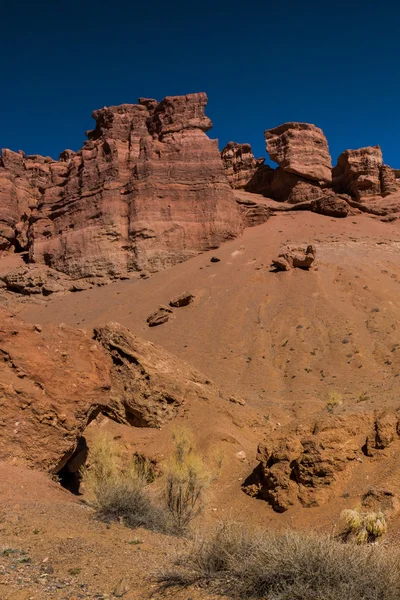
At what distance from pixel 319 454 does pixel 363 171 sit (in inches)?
1837

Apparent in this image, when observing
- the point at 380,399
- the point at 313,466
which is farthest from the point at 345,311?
the point at 313,466

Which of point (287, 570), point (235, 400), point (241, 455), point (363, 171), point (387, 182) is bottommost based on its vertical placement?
point (241, 455)

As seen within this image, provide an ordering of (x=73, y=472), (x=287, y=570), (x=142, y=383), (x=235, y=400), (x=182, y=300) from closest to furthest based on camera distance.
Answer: (x=287, y=570) → (x=73, y=472) → (x=142, y=383) → (x=235, y=400) → (x=182, y=300)

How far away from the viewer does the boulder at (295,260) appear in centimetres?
3288

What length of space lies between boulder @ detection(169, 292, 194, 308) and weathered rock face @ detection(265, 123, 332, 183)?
23404 mm

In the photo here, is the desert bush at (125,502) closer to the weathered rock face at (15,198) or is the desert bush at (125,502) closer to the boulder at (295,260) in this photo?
the boulder at (295,260)

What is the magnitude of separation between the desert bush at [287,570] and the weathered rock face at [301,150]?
47516 millimetres

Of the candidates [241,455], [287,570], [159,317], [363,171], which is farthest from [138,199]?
[287,570]

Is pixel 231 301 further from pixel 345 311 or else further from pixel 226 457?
pixel 226 457

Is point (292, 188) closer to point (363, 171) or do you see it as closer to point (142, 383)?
point (363, 171)

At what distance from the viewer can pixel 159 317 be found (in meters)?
30.5

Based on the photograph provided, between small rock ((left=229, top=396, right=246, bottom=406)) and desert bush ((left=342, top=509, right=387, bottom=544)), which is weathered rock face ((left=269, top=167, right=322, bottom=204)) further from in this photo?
desert bush ((left=342, top=509, right=387, bottom=544))

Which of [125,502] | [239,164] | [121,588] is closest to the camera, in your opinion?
[121,588]

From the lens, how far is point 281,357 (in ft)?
84.2
